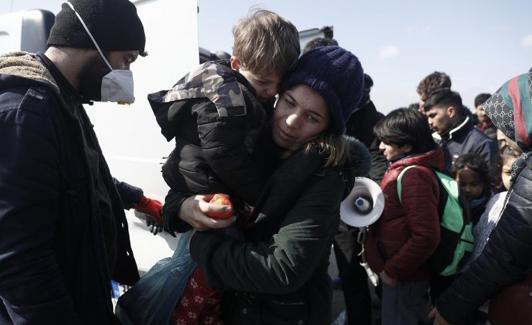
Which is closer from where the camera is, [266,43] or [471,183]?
[266,43]

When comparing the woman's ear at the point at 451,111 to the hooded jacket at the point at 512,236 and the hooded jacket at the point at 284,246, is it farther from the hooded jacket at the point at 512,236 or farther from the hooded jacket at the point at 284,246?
the hooded jacket at the point at 284,246

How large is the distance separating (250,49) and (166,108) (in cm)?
34

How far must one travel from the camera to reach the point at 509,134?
1401mm

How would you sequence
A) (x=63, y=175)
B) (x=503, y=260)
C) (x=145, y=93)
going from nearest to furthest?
1. (x=63, y=175)
2. (x=503, y=260)
3. (x=145, y=93)

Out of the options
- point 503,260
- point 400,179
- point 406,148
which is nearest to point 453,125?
point 406,148

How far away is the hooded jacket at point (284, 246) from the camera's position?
1053 mm

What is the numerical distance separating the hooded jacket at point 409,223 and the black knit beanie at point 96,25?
1648mm

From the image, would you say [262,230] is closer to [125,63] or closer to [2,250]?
[2,250]

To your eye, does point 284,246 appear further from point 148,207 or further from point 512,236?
point 148,207

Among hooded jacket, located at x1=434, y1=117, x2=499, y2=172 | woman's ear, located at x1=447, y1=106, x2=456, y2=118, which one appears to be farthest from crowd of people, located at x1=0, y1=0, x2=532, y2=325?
woman's ear, located at x1=447, y1=106, x2=456, y2=118

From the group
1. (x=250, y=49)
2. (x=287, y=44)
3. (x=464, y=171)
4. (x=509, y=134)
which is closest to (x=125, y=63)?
(x=250, y=49)

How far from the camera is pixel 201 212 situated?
1.13m

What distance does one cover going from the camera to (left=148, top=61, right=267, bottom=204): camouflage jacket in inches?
43.8

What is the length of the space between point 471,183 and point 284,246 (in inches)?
90.1
